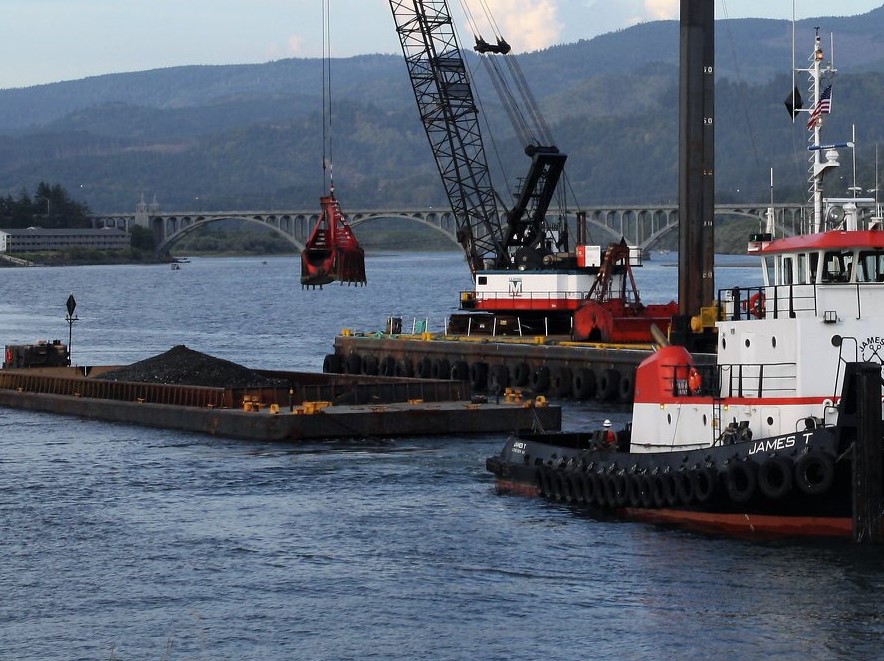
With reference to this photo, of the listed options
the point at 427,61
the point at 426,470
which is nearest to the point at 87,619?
the point at 426,470

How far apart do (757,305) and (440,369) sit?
28.0m

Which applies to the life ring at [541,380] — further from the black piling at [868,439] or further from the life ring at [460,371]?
the black piling at [868,439]

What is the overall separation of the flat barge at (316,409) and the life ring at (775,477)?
1150 cm

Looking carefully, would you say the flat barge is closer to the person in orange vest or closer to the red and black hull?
the person in orange vest

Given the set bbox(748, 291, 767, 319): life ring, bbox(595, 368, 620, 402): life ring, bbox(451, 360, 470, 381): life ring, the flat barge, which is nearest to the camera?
bbox(748, 291, 767, 319): life ring

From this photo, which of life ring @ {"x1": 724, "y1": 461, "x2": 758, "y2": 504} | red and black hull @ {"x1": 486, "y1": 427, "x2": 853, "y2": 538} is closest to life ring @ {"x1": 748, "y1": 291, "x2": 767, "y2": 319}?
red and black hull @ {"x1": 486, "y1": 427, "x2": 853, "y2": 538}

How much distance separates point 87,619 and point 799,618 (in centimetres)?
1076

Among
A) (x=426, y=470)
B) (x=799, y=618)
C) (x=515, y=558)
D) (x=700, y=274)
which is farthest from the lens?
(x=700, y=274)

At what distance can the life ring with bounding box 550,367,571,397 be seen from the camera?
5306 centimetres

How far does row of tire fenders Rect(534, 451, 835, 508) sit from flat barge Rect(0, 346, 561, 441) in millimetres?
6975

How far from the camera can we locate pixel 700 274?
1654 inches

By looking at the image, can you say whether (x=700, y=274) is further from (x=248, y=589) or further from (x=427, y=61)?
(x=427, y=61)

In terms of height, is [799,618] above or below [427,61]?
below

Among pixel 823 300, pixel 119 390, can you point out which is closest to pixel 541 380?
pixel 119 390
